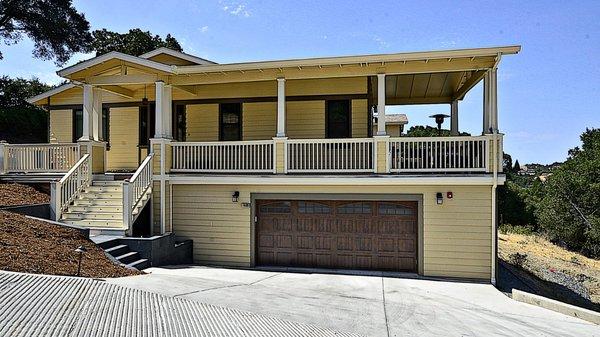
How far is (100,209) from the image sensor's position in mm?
10797

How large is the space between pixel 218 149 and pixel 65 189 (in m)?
3.96

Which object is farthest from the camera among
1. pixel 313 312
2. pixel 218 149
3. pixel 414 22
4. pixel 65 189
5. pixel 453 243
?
pixel 414 22

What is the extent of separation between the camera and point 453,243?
10.0m

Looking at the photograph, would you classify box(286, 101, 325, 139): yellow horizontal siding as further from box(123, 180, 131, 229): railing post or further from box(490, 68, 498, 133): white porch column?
box(123, 180, 131, 229): railing post

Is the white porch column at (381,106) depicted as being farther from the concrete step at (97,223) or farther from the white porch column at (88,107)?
the white porch column at (88,107)

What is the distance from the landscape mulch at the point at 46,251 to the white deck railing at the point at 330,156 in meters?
4.60

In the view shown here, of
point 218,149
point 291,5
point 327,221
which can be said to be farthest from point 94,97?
point 327,221

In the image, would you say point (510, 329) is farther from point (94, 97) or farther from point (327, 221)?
point (94, 97)

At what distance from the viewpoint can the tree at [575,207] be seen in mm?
23938

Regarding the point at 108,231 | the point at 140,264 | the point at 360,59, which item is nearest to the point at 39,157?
the point at 108,231

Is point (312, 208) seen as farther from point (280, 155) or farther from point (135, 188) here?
point (135, 188)

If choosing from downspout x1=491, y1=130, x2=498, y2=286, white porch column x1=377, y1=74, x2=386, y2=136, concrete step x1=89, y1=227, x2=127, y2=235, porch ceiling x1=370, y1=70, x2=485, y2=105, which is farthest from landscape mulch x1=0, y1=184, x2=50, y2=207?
downspout x1=491, y1=130, x2=498, y2=286

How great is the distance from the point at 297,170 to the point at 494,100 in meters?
4.90

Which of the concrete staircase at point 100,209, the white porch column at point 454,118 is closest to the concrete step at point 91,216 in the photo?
the concrete staircase at point 100,209
